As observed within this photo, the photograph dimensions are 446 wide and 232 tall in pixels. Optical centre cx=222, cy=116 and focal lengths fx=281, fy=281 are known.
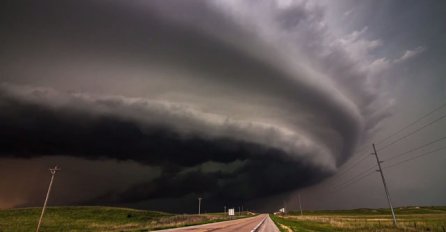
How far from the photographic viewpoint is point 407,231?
30.0 metres

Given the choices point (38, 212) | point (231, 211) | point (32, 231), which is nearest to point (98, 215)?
point (38, 212)

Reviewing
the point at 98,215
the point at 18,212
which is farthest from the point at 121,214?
the point at 18,212

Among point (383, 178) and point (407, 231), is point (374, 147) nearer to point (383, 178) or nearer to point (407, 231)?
point (383, 178)

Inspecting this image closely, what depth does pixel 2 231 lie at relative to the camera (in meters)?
55.3

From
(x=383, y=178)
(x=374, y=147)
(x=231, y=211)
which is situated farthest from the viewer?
(x=231, y=211)

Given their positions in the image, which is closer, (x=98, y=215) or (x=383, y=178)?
(x=383, y=178)

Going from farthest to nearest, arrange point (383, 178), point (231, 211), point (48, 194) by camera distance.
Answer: point (231, 211) → point (383, 178) → point (48, 194)

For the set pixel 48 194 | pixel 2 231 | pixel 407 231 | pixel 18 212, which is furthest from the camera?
pixel 18 212

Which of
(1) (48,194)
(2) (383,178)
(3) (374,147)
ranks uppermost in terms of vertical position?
(3) (374,147)

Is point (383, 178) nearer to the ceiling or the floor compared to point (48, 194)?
nearer to the ceiling

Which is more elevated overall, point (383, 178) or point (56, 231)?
point (383, 178)

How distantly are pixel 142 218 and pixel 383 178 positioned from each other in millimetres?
77079

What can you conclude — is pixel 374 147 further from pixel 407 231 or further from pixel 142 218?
pixel 142 218

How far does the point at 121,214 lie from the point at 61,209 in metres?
23.0
